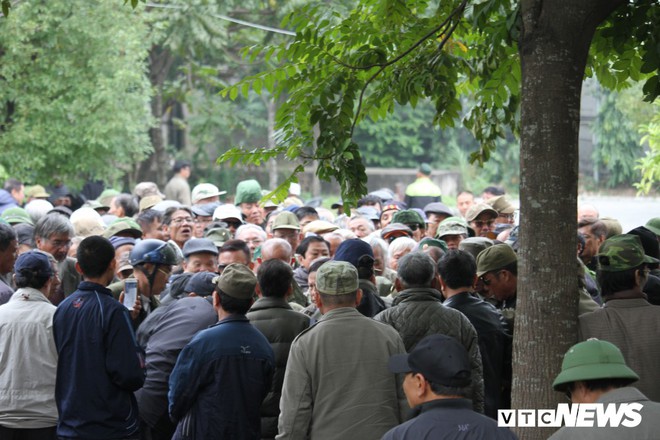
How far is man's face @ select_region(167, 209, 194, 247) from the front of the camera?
40.5 feet

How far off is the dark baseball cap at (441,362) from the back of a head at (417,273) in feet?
7.65

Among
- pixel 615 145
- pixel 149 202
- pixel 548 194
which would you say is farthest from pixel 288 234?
pixel 615 145

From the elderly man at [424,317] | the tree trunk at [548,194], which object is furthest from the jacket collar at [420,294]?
the tree trunk at [548,194]

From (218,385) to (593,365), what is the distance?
2.88 meters

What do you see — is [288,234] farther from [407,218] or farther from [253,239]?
[407,218]

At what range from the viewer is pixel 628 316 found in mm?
6391

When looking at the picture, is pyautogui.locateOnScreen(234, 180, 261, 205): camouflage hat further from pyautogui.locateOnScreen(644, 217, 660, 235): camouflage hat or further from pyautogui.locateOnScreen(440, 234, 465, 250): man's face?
pyautogui.locateOnScreen(644, 217, 660, 235): camouflage hat

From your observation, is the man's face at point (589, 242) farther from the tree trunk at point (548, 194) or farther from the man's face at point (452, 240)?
the tree trunk at point (548, 194)

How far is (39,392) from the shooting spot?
7.23m

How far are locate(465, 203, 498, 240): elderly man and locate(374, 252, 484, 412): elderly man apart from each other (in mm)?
6084

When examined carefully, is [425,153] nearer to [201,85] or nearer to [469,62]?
[201,85]

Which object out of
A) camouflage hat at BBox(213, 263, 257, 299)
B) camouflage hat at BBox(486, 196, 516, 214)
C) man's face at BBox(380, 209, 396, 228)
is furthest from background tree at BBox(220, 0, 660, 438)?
man's face at BBox(380, 209, 396, 228)

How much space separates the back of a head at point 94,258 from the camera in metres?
7.15

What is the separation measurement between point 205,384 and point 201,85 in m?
24.7
